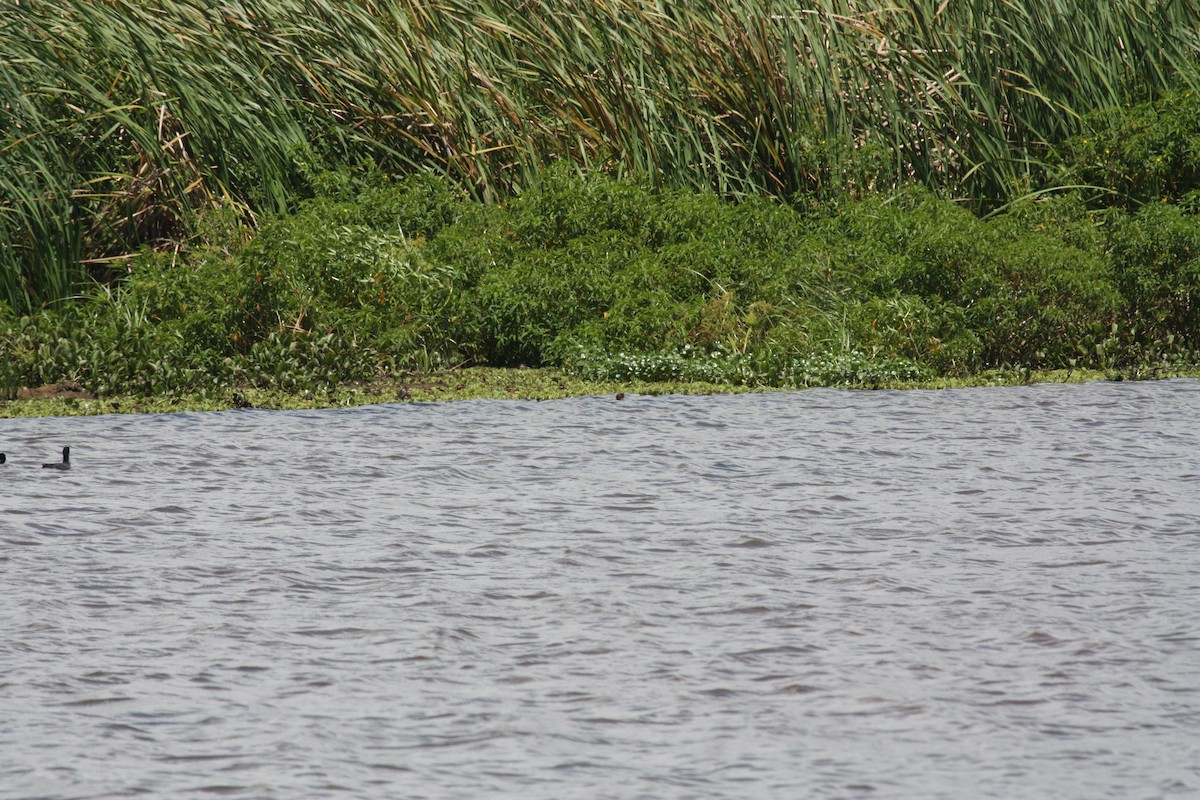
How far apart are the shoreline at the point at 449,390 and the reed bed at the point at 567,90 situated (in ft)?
5.78

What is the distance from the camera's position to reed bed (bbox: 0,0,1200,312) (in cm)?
1103

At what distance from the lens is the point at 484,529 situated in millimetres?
6387

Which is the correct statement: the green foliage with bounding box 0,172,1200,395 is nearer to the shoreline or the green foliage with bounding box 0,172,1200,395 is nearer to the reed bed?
the shoreline

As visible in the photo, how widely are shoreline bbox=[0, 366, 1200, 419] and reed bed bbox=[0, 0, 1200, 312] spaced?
1.76 m

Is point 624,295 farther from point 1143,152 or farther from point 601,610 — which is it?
point 601,610

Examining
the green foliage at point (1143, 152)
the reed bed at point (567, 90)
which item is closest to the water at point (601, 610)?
the reed bed at point (567, 90)

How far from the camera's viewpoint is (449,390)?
977 centimetres

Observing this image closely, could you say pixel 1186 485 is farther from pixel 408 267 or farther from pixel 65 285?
pixel 65 285

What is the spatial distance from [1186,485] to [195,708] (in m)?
4.58

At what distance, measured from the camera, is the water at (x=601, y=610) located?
3965 mm

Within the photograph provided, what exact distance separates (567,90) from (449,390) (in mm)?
3195

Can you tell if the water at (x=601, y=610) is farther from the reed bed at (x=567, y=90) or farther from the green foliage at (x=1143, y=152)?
the green foliage at (x=1143, y=152)

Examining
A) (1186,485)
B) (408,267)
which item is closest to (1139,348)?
(1186,485)

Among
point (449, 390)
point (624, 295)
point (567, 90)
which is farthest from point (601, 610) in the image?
point (567, 90)
